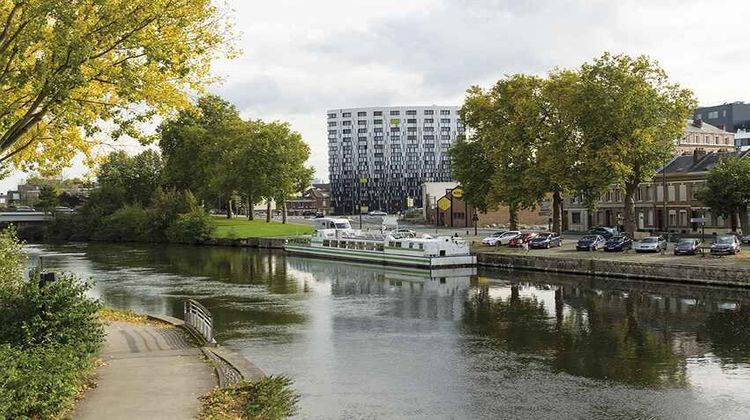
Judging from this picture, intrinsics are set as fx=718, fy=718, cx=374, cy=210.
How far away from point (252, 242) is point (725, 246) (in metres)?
61.8

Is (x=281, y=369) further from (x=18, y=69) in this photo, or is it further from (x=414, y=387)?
(x=18, y=69)

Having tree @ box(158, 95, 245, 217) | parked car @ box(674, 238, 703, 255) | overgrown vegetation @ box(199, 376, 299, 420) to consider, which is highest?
tree @ box(158, 95, 245, 217)

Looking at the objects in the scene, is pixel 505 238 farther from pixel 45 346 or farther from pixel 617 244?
pixel 45 346

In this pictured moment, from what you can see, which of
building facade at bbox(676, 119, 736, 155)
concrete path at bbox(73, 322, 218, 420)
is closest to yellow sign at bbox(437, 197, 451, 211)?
building facade at bbox(676, 119, 736, 155)

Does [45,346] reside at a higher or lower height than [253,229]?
lower

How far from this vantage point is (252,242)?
95688mm

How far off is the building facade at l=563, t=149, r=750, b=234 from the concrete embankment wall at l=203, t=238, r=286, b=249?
3800 cm

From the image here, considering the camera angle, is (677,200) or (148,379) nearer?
(148,379)

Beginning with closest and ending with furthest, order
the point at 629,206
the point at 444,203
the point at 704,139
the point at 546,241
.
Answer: the point at 629,206 < the point at 546,241 < the point at 444,203 < the point at 704,139

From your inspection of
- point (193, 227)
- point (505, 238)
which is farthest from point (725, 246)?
point (193, 227)

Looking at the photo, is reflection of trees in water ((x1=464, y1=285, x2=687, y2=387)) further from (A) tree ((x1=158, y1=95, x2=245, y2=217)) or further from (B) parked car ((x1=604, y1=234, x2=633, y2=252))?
(A) tree ((x1=158, y1=95, x2=245, y2=217))

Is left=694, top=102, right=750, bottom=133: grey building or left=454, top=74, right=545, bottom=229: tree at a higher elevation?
left=694, top=102, right=750, bottom=133: grey building

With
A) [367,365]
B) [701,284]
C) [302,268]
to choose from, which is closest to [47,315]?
[367,365]

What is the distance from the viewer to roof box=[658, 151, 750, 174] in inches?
3029
